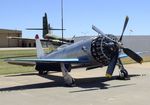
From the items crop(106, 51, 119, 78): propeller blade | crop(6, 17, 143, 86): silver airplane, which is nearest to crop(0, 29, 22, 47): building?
crop(6, 17, 143, 86): silver airplane

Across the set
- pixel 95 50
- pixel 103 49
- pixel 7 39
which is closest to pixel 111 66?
pixel 103 49

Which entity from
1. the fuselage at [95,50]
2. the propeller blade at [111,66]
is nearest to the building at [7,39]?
the fuselage at [95,50]

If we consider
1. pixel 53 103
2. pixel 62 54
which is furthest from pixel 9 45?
pixel 53 103

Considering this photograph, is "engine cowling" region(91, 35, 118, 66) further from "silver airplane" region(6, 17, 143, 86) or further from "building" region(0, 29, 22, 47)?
"building" region(0, 29, 22, 47)

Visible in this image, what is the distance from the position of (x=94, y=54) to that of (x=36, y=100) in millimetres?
5573

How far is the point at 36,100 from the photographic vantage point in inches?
527

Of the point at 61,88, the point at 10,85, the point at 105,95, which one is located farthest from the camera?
the point at 10,85

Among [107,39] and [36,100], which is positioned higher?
[107,39]

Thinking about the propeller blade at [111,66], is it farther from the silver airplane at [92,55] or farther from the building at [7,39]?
the building at [7,39]

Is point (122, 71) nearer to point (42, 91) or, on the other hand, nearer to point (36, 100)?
point (42, 91)

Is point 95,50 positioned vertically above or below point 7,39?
above

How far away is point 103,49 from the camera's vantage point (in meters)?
17.9

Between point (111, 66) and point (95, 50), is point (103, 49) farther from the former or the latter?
point (111, 66)

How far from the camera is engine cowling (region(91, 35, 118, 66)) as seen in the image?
58.8ft
